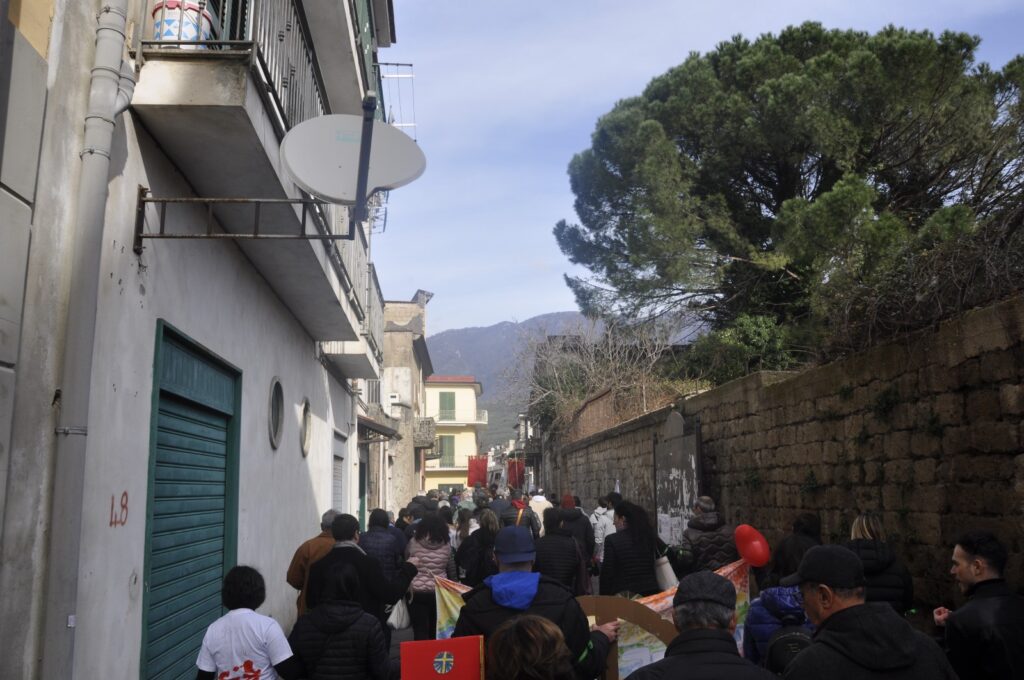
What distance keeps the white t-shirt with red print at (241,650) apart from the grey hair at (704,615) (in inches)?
87.4

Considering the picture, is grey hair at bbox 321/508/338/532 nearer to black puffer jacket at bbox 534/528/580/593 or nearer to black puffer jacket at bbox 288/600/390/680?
black puffer jacket at bbox 534/528/580/593

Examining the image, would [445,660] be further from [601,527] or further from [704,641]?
[601,527]

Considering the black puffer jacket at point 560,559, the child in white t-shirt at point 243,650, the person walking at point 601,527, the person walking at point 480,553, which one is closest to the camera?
the child in white t-shirt at point 243,650

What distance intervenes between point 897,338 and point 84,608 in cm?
607

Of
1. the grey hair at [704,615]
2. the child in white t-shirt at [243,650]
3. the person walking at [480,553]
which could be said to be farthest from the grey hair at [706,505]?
the grey hair at [704,615]

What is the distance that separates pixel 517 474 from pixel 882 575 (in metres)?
44.8

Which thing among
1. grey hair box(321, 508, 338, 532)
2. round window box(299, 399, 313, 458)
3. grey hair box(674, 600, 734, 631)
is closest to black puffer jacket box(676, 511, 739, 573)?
grey hair box(321, 508, 338, 532)

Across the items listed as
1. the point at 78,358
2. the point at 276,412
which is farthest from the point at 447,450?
the point at 78,358

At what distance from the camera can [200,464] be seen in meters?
7.26

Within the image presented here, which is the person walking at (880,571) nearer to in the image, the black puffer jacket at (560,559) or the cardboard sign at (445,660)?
the cardboard sign at (445,660)

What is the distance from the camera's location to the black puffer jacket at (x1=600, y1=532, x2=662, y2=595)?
7.71 metres

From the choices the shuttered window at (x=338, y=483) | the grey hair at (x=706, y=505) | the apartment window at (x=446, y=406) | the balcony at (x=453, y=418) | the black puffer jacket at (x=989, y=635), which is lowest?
the black puffer jacket at (x=989, y=635)

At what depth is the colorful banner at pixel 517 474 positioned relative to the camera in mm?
48547

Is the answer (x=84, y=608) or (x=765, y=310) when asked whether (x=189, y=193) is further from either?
(x=765, y=310)
